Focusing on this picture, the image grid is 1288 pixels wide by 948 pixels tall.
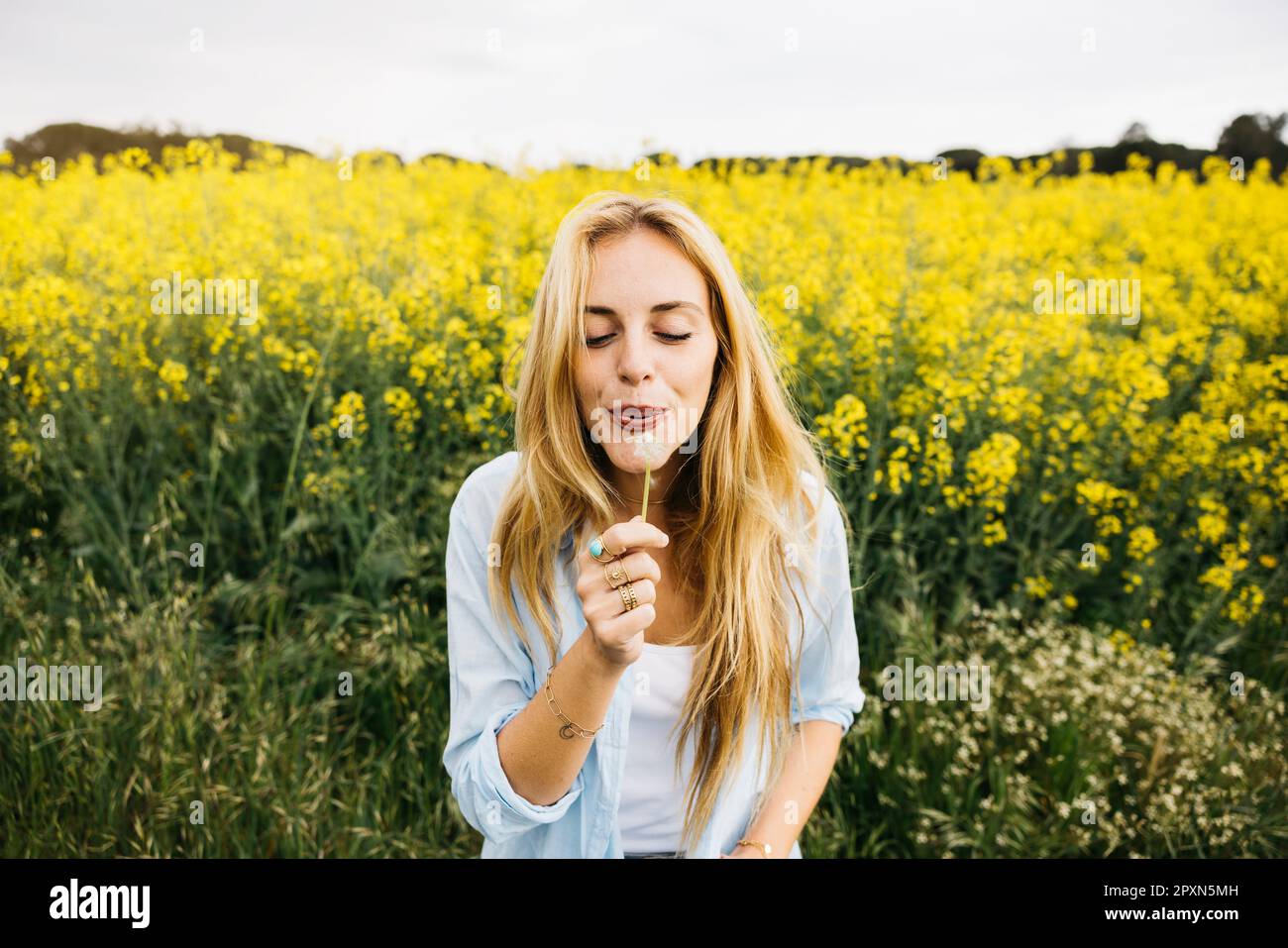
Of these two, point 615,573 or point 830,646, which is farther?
point 830,646

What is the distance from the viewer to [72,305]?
132 inches

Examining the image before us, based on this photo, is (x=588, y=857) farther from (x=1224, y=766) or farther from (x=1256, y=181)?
(x=1256, y=181)

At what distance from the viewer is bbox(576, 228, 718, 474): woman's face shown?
1433 mm

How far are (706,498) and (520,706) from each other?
1.49ft

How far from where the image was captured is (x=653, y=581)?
4.42 feet

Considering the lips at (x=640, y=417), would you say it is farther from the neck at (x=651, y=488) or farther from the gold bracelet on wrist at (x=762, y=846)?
the gold bracelet on wrist at (x=762, y=846)

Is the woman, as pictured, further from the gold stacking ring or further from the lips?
the gold stacking ring

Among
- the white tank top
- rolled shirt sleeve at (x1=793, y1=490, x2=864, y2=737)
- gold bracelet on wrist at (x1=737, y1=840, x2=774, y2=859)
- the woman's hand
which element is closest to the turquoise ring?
the woman's hand

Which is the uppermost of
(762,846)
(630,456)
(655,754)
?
(630,456)

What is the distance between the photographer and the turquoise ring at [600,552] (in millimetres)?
1211

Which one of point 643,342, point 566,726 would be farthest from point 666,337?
point 566,726

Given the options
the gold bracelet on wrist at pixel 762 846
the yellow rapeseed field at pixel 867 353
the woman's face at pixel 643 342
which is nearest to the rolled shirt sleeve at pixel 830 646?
the gold bracelet on wrist at pixel 762 846

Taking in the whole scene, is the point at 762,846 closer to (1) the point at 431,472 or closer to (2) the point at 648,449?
(2) the point at 648,449

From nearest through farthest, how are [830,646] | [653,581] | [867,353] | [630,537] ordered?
[630,537] < [653,581] < [830,646] < [867,353]
